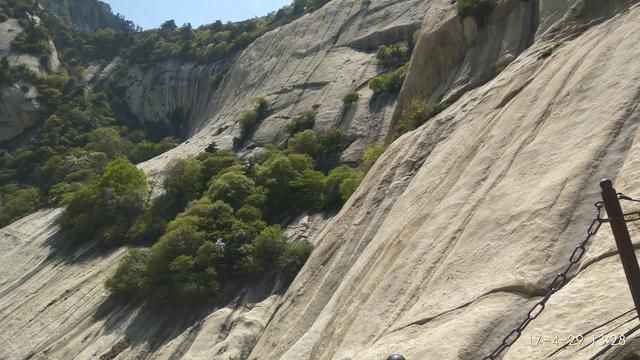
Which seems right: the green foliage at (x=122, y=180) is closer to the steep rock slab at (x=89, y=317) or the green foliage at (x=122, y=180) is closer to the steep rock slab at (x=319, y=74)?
the steep rock slab at (x=89, y=317)

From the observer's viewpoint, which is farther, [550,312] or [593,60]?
[593,60]

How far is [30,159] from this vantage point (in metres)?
73.4

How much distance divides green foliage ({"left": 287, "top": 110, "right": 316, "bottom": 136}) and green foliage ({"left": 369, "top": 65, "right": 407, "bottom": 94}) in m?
6.13

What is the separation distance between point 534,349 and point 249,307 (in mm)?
22488

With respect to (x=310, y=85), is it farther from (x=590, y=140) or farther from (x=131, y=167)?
(x=590, y=140)

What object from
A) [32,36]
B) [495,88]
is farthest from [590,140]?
[32,36]

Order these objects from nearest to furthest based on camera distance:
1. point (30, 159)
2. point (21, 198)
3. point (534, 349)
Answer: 1. point (534, 349)
2. point (21, 198)
3. point (30, 159)

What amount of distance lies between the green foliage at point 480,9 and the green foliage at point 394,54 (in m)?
24.3

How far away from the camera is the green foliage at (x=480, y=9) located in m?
28.7

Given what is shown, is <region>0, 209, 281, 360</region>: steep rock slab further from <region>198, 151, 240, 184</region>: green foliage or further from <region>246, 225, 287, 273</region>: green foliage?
<region>198, 151, 240, 184</region>: green foliage

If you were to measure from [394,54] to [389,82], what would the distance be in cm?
852

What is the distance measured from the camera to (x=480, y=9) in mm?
28797

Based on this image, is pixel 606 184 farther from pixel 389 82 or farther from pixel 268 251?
pixel 389 82

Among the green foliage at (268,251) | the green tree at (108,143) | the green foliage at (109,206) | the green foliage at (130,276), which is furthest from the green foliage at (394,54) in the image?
the green tree at (108,143)
